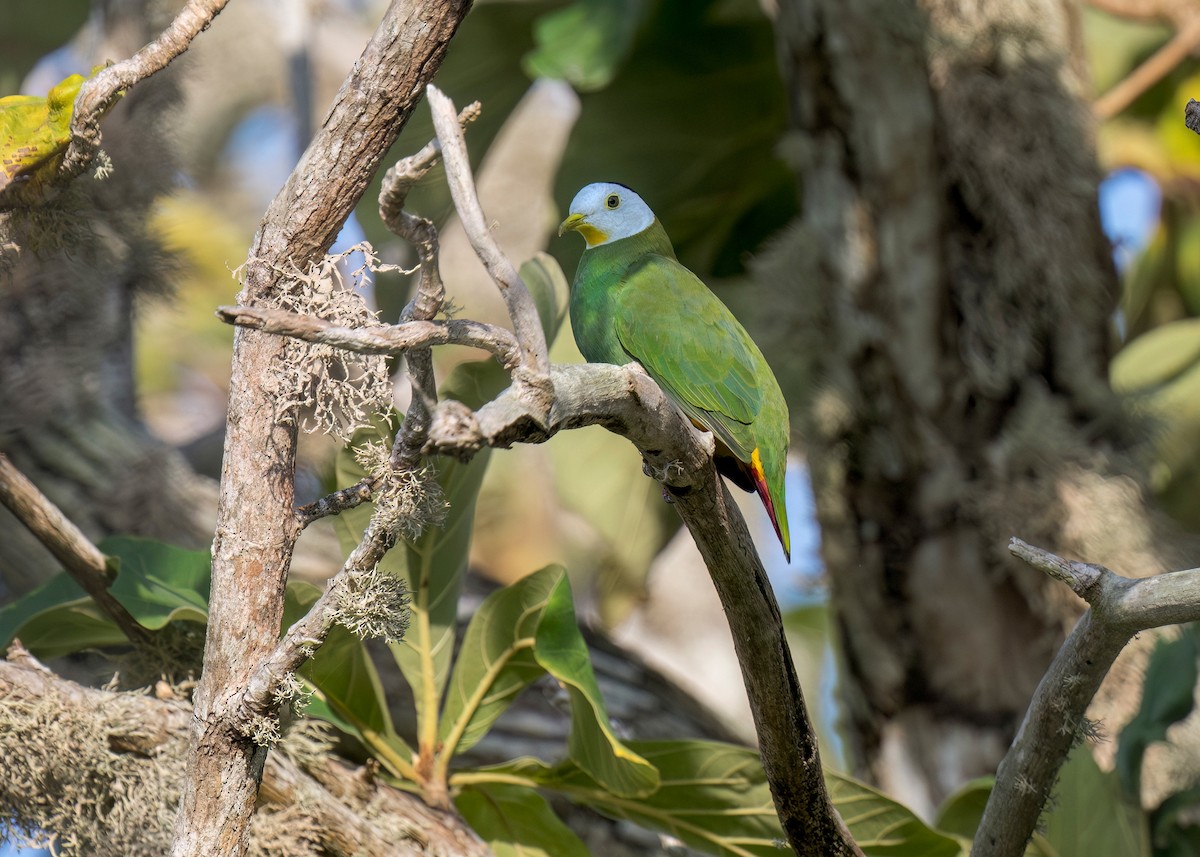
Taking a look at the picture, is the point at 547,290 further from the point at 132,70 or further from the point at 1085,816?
the point at 1085,816

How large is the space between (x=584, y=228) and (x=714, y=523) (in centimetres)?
96

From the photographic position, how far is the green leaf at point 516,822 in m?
1.89

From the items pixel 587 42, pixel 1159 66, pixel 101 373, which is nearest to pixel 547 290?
pixel 587 42

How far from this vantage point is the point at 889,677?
2863 millimetres

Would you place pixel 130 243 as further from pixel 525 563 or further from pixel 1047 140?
pixel 525 563

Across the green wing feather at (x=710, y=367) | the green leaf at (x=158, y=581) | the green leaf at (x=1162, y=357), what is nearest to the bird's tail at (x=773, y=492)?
the green wing feather at (x=710, y=367)

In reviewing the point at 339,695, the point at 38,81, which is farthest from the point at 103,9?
the point at 339,695

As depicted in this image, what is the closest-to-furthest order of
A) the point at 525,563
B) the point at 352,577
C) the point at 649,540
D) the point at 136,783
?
1. the point at 352,577
2. the point at 136,783
3. the point at 649,540
4. the point at 525,563

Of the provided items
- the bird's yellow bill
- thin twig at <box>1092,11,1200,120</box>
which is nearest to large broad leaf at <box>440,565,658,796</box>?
the bird's yellow bill

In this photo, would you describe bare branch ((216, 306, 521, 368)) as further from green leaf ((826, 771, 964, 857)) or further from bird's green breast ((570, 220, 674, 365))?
green leaf ((826, 771, 964, 857))

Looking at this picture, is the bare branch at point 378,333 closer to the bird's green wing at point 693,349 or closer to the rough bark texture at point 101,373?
the bird's green wing at point 693,349

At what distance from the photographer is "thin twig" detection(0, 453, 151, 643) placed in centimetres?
162

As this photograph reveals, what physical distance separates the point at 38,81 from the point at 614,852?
3776mm

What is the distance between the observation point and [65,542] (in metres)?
1.72
